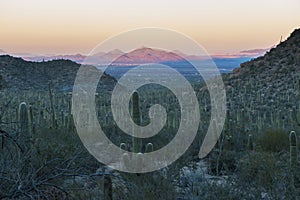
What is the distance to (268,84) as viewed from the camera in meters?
32.8

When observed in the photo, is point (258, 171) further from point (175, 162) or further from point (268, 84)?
point (268, 84)

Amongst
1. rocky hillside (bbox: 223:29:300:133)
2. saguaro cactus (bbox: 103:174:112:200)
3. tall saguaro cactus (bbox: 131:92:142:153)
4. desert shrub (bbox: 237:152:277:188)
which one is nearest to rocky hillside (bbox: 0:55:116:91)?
rocky hillside (bbox: 223:29:300:133)

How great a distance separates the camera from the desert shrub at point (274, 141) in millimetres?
13828

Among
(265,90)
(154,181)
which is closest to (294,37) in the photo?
(265,90)

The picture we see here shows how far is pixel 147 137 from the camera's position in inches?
589

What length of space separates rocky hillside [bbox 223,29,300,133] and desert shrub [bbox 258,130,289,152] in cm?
374

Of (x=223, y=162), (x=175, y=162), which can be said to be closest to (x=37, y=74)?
(x=223, y=162)

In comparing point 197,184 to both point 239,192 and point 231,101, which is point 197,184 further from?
point 231,101

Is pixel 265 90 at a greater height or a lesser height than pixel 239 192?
greater

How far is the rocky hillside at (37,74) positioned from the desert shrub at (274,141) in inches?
1502

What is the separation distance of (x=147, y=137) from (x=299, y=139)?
468cm

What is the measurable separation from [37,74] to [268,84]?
1330 inches

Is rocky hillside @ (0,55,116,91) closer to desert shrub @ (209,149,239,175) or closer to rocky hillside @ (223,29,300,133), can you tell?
rocky hillside @ (223,29,300,133)

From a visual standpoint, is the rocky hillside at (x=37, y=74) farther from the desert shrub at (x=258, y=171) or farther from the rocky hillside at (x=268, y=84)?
the desert shrub at (x=258, y=171)
